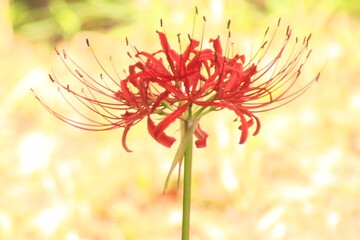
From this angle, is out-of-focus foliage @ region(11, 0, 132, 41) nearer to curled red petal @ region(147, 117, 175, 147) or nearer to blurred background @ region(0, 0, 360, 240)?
blurred background @ region(0, 0, 360, 240)

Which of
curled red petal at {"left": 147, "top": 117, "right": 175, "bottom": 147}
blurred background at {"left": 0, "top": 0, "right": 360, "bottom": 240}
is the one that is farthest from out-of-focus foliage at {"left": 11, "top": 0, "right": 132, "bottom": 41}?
curled red petal at {"left": 147, "top": 117, "right": 175, "bottom": 147}

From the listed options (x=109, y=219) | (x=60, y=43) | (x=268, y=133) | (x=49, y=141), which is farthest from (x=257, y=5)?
(x=109, y=219)

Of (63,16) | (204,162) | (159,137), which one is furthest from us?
(63,16)

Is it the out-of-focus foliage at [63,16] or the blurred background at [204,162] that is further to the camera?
the out-of-focus foliage at [63,16]

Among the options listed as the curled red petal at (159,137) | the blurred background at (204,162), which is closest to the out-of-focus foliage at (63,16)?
the blurred background at (204,162)

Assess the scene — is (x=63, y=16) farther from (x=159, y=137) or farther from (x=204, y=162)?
(x=159, y=137)

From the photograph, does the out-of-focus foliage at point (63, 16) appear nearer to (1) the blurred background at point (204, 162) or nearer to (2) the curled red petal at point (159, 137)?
(1) the blurred background at point (204, 162)

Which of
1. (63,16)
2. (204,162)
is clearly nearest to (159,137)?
(204,162)

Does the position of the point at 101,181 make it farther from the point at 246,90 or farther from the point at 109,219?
the point at 246,90

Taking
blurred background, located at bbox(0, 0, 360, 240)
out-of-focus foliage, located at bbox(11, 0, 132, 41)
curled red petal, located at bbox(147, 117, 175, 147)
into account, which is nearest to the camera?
curled red petal, located at bbox(147, 117, 175, 147)
